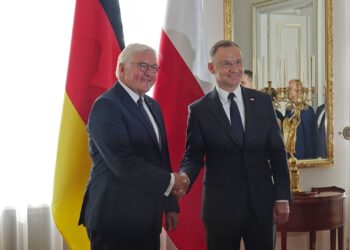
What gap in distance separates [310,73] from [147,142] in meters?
1.54

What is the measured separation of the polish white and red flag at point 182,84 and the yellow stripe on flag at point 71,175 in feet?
1.38

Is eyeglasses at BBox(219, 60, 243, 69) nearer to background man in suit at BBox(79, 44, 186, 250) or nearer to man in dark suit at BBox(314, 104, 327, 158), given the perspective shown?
background man in suit at BBox(79, 44, 186, 250)

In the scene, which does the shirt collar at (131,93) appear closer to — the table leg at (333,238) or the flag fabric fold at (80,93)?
the flag fabric fold at (80,93)

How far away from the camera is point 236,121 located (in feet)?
5.89

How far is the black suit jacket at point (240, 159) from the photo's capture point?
175 cm

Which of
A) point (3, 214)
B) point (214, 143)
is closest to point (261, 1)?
point (214, 143)

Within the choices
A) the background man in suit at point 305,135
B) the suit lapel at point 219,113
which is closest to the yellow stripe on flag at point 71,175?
the suit lapel at point 219,113

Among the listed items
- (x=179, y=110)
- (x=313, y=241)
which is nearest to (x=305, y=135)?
(x=313, y=241)

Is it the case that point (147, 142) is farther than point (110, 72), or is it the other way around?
point (110, 72)

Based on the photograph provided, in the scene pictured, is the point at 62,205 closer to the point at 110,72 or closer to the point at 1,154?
the point at 1,154

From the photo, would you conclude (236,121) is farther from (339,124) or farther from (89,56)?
(339,124)

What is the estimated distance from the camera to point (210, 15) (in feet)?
8.65

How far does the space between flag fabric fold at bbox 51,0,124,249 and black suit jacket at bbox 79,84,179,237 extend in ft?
1.00

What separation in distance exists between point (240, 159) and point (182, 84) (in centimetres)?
61
